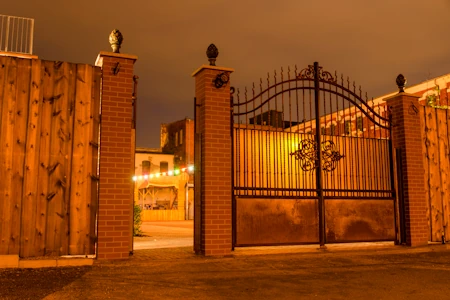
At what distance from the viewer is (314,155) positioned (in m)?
8.69

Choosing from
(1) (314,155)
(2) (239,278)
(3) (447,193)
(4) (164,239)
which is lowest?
(4) (164,239)

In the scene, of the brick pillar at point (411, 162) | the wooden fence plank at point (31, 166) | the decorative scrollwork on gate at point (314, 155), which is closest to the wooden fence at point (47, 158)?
the wooden fence plank at point (31, 166)

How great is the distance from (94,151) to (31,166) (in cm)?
92

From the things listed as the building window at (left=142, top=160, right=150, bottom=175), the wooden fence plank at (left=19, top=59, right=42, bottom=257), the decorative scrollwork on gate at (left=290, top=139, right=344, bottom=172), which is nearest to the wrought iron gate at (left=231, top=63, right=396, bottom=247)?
the decorative scrollwork on gate at (left=290, top=139, right=344, bottom=172)

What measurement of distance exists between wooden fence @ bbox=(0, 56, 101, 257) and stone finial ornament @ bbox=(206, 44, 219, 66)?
224 centimetres

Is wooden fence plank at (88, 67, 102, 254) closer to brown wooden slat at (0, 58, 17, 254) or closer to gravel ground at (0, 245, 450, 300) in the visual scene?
gravel ground at (0, 245, 450, 300)

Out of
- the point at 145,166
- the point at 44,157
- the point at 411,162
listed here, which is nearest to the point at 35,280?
the point at 44,157

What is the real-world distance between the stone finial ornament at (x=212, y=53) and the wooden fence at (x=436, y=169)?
212 inches

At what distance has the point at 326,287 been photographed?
498cm

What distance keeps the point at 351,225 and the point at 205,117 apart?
3810 mm

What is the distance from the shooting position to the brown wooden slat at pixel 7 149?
611 centimetres

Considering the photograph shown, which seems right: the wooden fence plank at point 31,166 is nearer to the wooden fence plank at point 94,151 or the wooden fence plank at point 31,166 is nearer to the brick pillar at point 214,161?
the wooden fence plank at point 94,151

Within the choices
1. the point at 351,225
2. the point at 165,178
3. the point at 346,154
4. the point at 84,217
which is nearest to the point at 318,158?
the point at 346,154

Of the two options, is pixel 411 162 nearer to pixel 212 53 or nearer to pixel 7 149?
pixel 212 53
